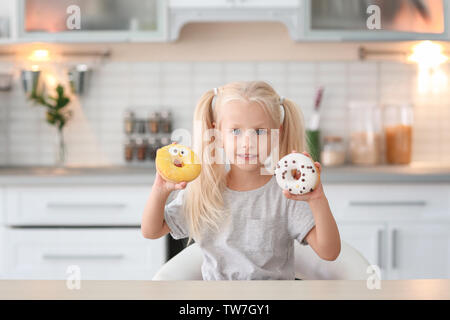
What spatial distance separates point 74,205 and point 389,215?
4.02ft

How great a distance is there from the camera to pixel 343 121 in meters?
2.57

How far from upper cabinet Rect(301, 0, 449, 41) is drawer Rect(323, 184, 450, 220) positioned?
670 millimetres

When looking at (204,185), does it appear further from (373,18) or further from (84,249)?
(373,18)

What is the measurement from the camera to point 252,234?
3.23 ft

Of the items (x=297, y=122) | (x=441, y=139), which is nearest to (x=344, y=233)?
(x=441, y=139)

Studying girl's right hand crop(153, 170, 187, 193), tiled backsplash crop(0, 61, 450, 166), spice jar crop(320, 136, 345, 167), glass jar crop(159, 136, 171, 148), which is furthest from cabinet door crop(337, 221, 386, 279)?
girl's right hand crop(153, 170, 187, 193)

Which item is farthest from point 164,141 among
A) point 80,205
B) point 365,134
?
point 365,134

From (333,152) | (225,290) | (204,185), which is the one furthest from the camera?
(333,152)

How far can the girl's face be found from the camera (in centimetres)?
86

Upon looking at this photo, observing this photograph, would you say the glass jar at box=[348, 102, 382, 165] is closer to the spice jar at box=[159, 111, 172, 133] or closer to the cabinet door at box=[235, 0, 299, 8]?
the cabinet door at box=[235, 0, 299, 8]

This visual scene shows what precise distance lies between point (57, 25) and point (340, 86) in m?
1.34

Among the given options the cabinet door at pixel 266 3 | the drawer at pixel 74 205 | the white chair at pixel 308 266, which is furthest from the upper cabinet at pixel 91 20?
the white chair at pixel 308 266
